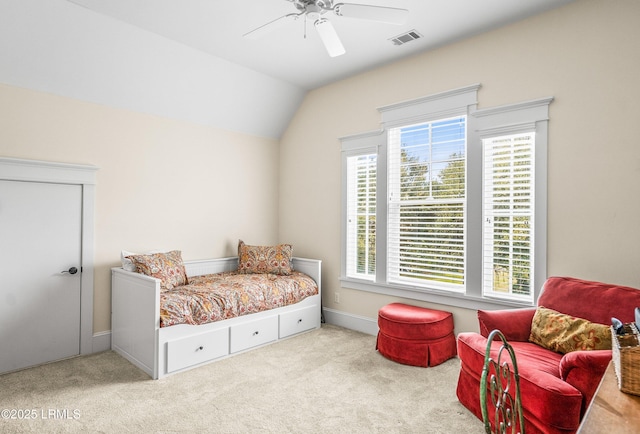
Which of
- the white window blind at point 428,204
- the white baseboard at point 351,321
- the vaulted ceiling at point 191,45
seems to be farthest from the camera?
the white baseboard at point 351,321

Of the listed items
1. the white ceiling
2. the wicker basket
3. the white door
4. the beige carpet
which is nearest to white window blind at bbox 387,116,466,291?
the white ceiling

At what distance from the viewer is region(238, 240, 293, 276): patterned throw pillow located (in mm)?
4332

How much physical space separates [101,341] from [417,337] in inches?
119

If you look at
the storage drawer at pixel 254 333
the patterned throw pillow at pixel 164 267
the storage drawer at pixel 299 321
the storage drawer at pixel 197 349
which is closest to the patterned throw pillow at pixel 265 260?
the storage drawer at pixel 299 321

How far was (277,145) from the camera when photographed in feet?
17.1

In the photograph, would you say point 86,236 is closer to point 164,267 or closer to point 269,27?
point 164,267

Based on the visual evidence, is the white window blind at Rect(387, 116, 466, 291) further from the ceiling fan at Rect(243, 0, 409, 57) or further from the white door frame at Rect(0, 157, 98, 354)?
the white door frame at Rect(0, 157, 98, 354)

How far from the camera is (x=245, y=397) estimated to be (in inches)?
104

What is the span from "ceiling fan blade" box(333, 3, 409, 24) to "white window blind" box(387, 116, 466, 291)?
4.74 feet

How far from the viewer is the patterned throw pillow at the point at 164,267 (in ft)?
11.1

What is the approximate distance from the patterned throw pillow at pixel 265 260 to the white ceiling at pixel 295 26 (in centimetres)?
214

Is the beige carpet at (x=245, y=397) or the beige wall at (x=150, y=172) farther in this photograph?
the beige wall at (x=150, y=172)

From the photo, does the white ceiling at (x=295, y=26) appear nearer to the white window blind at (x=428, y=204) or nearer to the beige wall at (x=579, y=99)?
the beige wall at (x=579, y=99)

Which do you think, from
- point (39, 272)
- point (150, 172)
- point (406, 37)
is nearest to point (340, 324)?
point (150, 172)
